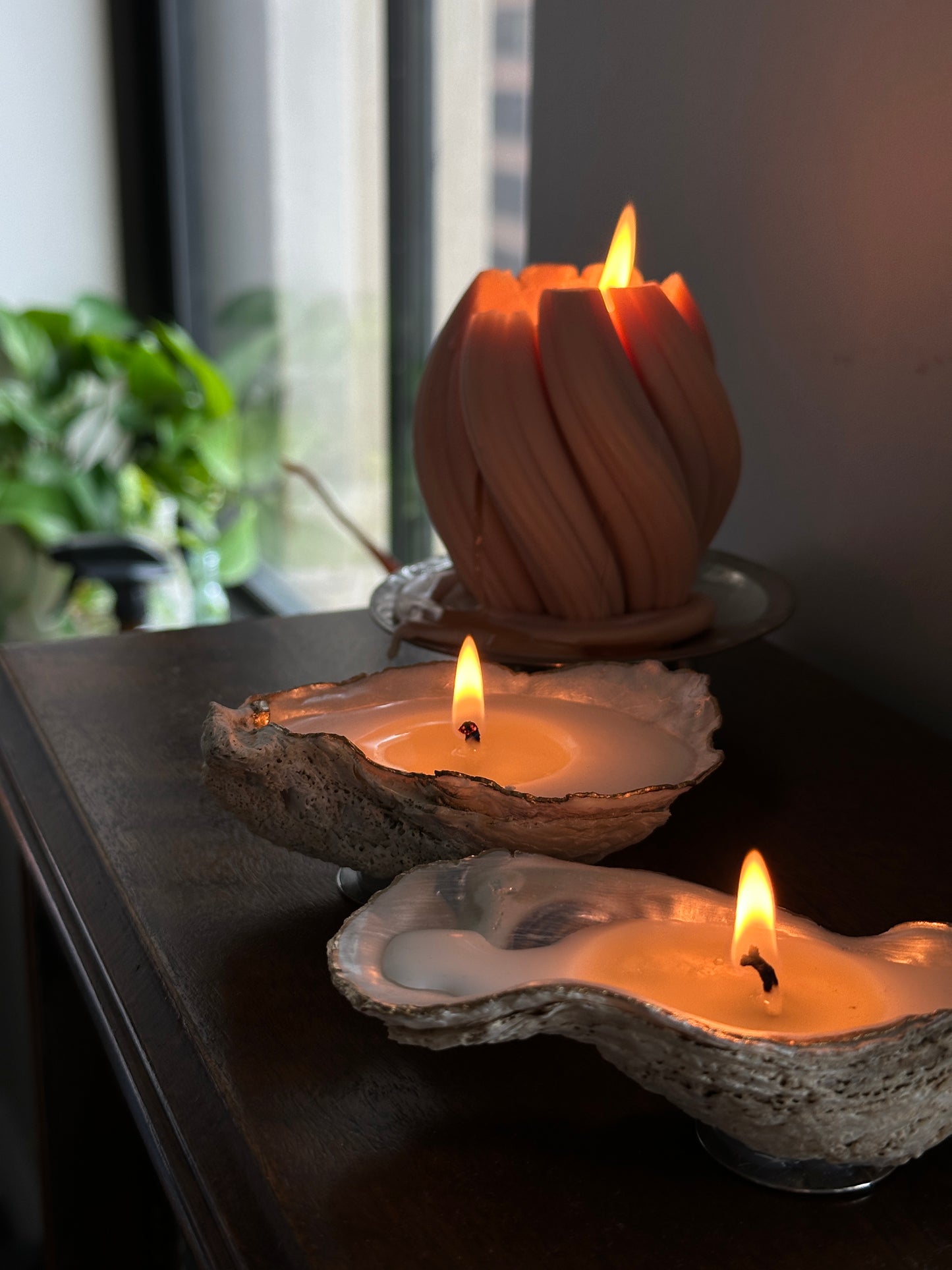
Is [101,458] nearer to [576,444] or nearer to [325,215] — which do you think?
[325,215]

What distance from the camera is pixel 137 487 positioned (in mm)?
1829

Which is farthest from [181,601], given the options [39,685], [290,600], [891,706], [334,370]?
[891,706]

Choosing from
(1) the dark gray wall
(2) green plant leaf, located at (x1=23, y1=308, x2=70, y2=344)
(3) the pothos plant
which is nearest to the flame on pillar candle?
(1) the dark gray wall

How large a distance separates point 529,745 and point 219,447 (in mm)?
1390

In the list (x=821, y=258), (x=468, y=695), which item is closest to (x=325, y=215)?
(x=821, y=258)

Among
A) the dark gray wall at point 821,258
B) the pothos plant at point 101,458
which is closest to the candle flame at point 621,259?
the dark gray wall at point 821,258

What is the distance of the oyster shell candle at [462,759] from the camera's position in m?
0.40

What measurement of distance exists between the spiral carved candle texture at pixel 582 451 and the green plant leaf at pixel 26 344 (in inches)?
47.9

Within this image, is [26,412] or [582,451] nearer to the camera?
[582,451]

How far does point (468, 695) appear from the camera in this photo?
0.46 metres

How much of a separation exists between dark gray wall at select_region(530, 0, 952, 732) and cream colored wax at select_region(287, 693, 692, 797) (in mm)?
280

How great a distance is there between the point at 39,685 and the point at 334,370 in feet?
3.12

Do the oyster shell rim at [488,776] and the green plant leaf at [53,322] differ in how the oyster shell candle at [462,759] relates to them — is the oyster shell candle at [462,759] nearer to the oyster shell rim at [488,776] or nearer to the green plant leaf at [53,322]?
the oyster shell rim at [488,776]

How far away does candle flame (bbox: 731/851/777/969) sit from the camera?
0.34 m
